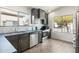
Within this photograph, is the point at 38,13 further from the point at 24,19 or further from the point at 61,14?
the point at 61,14

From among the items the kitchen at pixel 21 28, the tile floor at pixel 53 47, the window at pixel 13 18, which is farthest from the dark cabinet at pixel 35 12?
the tile floor at pixel 53 47

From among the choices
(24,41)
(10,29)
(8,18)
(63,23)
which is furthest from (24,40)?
(63,23)

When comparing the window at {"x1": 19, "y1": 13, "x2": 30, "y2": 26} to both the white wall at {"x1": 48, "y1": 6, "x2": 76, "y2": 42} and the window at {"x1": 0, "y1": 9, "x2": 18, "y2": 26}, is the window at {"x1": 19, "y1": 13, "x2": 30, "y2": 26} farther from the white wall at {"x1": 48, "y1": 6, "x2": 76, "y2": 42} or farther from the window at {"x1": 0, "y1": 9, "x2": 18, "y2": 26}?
the white wall at {"x1": 48, "y1": 6, "x2": 76, "y2": 42}

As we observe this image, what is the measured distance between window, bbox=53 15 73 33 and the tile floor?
235mm

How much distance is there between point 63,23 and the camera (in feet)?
5.75

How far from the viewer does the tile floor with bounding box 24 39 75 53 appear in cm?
167

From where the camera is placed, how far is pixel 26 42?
6.50 feet

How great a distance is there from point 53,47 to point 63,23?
47cm

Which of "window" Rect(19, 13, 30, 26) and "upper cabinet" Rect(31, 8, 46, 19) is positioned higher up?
"upper cabinet" Rect(31, 8, 46, 19)

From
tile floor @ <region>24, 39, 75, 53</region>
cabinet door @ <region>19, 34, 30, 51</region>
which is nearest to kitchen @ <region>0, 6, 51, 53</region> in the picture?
cabinet door @ <region>19, 34, 30, 51</region>

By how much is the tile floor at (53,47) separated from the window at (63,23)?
235 millimetres

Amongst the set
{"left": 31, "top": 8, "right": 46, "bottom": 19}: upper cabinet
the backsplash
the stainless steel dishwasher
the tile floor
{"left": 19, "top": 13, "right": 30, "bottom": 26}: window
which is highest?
{"left": 31, "top": 8, "right": 46, "bottom": 19}: upper cabinet
